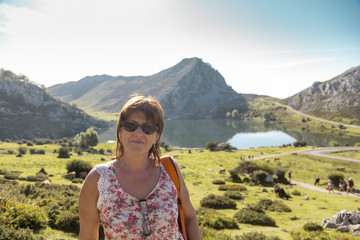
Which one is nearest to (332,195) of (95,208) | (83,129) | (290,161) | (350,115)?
(290,161)

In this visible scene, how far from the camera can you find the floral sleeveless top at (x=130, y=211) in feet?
11.1

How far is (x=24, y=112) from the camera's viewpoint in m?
159

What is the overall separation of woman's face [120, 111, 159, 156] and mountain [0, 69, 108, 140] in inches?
6071

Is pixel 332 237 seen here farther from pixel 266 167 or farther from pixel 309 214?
pixel 266 167

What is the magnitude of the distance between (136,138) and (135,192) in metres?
0.88

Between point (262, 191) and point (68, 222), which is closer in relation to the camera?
point (68, 222)

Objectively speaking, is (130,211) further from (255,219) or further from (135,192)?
(255,219)

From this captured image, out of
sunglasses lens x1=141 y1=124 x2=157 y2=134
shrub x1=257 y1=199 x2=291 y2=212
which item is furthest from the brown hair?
shrub x1=257 y1=199 x2=291 y2=212

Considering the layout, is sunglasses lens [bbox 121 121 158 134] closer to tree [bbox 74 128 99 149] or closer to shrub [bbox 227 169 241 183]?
shrub [bbox 227 169 241 183]

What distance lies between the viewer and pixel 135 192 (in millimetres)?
3633

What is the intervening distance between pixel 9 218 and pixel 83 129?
17982 centimetres

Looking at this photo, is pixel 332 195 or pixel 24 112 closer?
pixel 332 195

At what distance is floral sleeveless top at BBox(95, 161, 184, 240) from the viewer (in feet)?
11.1

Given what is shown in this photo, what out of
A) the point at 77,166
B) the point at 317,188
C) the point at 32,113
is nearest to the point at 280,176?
the point at 317,188
